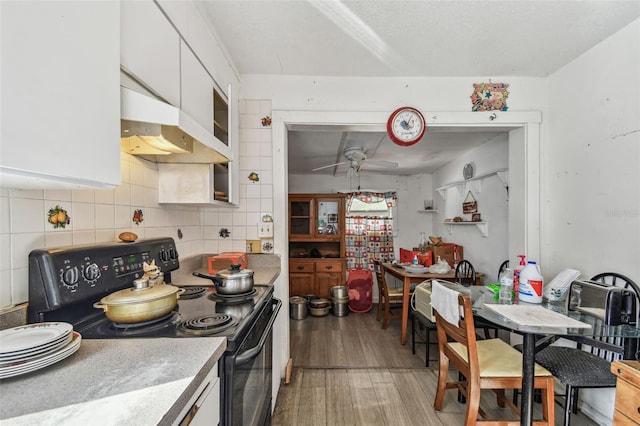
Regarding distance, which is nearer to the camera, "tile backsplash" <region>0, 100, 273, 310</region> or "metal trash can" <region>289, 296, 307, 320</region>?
"tile backsplash" <region>0, 100, 273, 310</region>

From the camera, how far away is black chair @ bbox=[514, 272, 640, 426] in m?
1.31

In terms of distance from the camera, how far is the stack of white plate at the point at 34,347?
613 mm

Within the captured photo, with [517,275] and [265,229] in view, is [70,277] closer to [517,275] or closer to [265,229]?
[265,229]

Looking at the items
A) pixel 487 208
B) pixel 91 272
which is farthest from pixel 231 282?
pixel 487 208

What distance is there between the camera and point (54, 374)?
0.64m

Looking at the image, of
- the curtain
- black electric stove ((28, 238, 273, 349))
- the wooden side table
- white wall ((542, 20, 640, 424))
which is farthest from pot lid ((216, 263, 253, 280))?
the curtain

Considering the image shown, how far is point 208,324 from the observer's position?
0.97m

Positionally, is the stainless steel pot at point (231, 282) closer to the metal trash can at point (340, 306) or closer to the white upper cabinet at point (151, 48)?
the white upper cabinet at point (151, 48)

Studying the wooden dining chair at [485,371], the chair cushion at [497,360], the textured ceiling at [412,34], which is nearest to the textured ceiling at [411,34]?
the textured ceiling at [412,34]

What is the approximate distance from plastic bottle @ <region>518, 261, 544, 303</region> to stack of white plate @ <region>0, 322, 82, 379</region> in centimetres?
205

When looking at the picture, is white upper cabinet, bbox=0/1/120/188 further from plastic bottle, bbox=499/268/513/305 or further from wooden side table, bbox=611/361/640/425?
plastic bottle, bbox=499/268/513/305

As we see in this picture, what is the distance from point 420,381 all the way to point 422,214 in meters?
3.13

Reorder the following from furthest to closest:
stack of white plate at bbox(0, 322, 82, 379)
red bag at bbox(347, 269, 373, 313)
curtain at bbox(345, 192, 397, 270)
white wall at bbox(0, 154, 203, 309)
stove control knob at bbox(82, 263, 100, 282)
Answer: curtain at bbox(345, 192, 397, 270), red bag at bbox(347, 269, 373, 313), stove control knob at bbox(82, 263, 100, 282), white wall at bbox(0, 154, 203, 309), stack of white plate at bbox(0, 322, 82, 379)

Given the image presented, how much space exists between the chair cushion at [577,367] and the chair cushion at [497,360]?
0.09m
